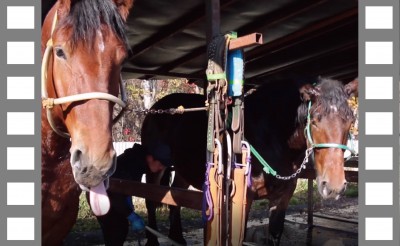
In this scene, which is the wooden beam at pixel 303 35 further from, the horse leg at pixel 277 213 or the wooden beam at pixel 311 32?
the horse leg at pixel 277 213

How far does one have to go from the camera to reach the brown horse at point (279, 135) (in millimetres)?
3410


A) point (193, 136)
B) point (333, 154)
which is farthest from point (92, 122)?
point (193, 136)

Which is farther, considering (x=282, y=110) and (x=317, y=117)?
(x=282, y=110)

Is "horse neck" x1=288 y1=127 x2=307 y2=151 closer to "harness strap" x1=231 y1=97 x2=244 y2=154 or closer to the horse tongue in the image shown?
"harness strap" x1=231 y1=97 x2=244 y2=154

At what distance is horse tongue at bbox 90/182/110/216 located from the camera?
1.88m

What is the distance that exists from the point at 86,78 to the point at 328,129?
7.62 feet

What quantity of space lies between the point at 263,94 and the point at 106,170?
2.78 metres

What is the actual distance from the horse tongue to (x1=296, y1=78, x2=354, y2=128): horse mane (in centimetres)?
225

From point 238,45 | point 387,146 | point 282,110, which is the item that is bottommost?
point 387,146

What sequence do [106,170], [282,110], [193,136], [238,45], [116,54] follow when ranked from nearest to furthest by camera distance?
[106,170] → [116,54] → [238,45] → [282,110] → [193,136]

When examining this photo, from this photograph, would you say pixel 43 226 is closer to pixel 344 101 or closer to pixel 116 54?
pixel 116 54

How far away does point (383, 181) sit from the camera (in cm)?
A: 242

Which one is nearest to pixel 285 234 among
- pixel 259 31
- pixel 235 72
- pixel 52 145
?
pixel 259 31

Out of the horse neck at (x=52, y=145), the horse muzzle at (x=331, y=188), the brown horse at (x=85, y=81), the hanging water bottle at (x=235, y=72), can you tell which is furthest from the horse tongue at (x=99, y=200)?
the horse muzzle at (x=331, y=188)
